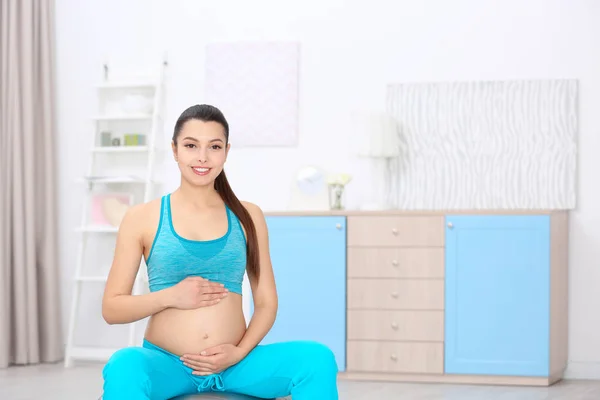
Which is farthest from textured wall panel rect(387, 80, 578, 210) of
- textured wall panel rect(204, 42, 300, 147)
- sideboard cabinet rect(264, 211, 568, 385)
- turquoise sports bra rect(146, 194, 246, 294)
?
turquoise sports bra rect(146, 194, 246, 294)

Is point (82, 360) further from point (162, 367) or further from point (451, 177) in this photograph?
point (162, 367)

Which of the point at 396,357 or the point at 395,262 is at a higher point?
the point at 395,262

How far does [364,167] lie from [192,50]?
3.79 feet

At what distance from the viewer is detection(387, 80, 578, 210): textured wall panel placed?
436 cm

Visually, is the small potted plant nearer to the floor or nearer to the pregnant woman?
the floor

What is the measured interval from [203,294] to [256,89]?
2827mm

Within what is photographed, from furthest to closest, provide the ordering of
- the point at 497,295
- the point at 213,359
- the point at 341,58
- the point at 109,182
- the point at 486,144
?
the point at 109,182 < the point at 341,58 < the point at 486,144 < the point at 497,295 < the point at 213,359

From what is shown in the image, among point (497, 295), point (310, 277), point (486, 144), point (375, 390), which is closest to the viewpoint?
point (375, 390)

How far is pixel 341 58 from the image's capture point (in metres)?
4.59

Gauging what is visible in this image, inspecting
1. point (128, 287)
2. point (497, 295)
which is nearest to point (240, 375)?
point (128, 287)

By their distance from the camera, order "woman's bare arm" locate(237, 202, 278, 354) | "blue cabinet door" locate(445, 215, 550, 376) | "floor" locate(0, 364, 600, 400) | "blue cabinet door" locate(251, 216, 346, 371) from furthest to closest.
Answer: "blue cabinet door" locate(251, 216, 346, 371)
"blue cabinet door" locate(445, 215, 550, 376)
"floor" locate(0, 364, 600, 400)
"woman's bare arm" locate(237, 202, 278, 354)

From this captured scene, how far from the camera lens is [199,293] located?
195cm

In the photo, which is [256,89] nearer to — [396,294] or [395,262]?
[395,262]

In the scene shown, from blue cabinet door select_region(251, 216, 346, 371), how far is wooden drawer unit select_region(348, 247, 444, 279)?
7 centimetres
